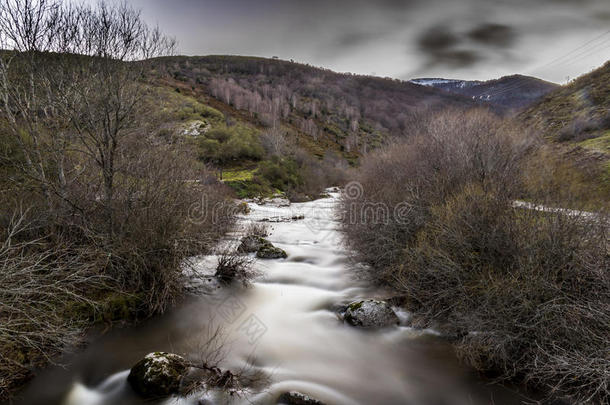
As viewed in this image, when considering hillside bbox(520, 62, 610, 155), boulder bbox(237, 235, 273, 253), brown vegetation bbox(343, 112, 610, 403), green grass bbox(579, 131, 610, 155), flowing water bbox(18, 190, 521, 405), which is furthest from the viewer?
hillside bbox(520, 62, 610, 155)

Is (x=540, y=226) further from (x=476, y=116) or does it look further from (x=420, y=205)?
(x=476, y=116)

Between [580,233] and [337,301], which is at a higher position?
[580,233]

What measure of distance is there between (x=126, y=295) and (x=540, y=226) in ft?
30.4

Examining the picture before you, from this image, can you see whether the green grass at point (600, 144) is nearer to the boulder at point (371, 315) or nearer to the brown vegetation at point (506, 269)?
the brown vegetation at point (506, 269)

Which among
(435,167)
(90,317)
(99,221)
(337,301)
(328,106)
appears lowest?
(337,301)

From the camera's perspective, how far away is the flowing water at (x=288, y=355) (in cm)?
503

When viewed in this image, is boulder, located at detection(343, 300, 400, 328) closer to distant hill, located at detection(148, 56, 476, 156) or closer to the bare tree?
the bare tree

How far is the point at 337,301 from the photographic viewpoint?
8.97 meters

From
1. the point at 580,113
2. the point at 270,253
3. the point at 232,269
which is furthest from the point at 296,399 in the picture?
the point at 580,113

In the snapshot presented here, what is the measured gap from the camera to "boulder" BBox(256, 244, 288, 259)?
1221 centimetres

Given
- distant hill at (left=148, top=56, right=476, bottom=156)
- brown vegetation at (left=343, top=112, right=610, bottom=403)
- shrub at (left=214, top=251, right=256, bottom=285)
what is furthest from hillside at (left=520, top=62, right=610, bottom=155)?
distant hill at (left=148, top=56, right=476, bottom=156)

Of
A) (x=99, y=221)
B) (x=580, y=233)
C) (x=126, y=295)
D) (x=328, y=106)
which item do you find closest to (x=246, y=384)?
(x=126, y=295)

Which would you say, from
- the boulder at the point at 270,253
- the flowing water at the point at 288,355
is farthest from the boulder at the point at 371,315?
the boulder at the point at 270,253

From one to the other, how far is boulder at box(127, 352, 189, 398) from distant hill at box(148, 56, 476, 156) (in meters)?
53.5
